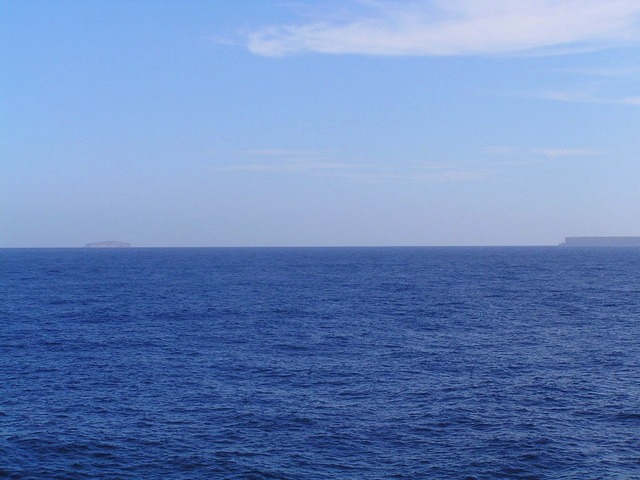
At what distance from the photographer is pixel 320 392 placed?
53531mm

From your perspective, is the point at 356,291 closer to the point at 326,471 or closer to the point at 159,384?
the point at 159,384

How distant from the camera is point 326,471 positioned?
3747cm

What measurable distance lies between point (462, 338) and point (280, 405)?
112 ft

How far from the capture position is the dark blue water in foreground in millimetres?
38969

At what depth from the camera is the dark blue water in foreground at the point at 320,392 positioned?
3897 cm

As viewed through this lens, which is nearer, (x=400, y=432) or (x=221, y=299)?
(x=400, y=432)

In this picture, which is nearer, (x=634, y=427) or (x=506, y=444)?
(x=506, y=444)

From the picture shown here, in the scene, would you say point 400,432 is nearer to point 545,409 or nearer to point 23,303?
point 545,409

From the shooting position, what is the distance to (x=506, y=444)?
4134 cm

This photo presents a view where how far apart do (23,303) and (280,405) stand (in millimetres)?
78393

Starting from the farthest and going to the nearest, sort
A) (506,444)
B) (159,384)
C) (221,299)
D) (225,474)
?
(221,299), (159,384), (506,444), (225,474)

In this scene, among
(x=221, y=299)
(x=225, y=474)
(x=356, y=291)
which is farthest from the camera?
(x=356, y=291)

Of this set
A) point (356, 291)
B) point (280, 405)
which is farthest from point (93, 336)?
point (356, 291)

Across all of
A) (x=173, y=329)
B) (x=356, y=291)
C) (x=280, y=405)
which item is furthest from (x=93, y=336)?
(x=356, y=291)
